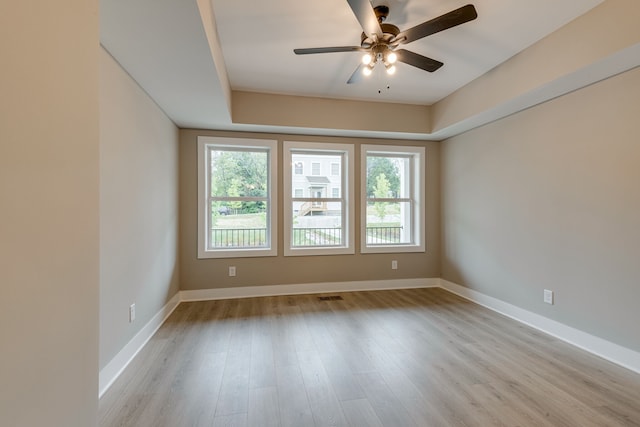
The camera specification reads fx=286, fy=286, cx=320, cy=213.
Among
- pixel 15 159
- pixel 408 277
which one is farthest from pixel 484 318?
pixel 15 159

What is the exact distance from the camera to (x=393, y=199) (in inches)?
177

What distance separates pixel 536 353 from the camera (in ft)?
7.97

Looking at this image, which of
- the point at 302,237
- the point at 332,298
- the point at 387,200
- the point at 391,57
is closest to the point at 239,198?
the point at 302,237

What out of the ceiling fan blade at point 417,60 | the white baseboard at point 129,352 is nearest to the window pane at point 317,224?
the white baseboard at point 129,352

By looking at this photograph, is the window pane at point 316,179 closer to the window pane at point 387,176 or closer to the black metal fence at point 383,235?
the window pane at point 387,176

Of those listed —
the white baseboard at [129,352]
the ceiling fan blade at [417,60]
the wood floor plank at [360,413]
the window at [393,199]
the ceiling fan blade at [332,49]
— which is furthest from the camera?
the window at [393,199]

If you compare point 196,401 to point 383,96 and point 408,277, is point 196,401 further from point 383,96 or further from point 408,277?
point 383,96

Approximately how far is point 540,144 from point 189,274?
4.35 meters

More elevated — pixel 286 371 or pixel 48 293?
pixel 48 293

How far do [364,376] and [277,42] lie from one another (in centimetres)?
281

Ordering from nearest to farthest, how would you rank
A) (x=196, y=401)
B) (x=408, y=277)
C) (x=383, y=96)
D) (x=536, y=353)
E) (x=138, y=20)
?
(x=138, y=20)
(x=196, y=401)
(x=536, y=353)
(x=383, y=96)
(x=408, y=277)

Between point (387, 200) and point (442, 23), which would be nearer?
point (442, 23)

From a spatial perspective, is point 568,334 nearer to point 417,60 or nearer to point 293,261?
point 417,60

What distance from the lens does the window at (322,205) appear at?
4.17 metres
